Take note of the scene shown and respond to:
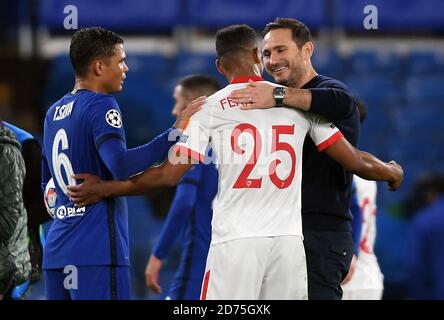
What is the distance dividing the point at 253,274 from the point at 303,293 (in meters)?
0.30

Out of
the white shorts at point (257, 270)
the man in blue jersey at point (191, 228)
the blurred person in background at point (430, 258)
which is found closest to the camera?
the white shorts at point (257, 270)

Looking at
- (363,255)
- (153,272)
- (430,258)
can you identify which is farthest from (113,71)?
(430,258)

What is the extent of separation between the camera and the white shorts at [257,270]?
472 cm

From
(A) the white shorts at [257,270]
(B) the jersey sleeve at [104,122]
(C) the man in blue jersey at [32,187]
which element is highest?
(B) the jersey sleeve at [104,122]

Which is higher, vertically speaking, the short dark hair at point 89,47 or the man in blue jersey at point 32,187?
the short dark hair at point 89,47

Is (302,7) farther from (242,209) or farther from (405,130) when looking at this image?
(242,209)

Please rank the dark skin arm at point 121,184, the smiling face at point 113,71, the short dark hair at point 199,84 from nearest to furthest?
the dark skin arm at point 121,184
the smiling face at point 113,71
the short dark hair at point 199,84

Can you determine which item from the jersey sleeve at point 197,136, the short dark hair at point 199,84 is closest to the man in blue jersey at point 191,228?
the short dark hair at point 199,84

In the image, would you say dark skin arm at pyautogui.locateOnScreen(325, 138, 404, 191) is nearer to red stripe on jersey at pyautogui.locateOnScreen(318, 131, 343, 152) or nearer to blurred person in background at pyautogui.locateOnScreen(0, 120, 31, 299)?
red stripe on jersey at pyautogui.locateOnScreen(318, 131, 343, 152)

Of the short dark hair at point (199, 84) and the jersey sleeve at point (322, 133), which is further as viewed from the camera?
the short dark hair at point (199, 84)

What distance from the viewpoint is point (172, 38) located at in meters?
13.2

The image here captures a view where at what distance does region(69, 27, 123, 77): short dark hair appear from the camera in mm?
5055

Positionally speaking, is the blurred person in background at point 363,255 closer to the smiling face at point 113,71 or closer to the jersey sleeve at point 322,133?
the jersey sleeve at point 322,133
